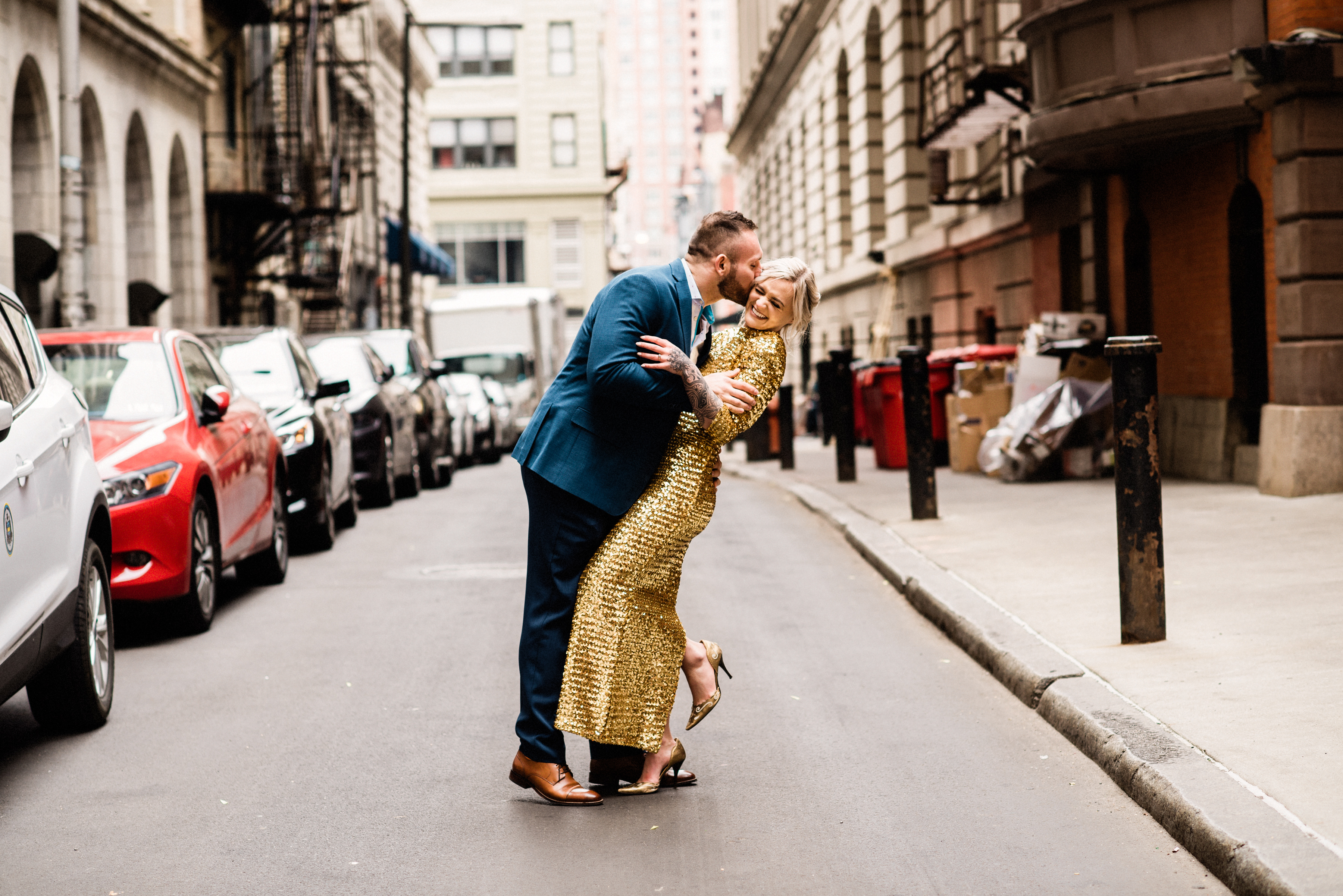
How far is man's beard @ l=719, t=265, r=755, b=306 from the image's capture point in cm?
517

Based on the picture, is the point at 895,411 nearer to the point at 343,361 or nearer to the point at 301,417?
the point at 343,361

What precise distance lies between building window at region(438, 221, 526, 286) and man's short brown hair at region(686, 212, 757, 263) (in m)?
65.7

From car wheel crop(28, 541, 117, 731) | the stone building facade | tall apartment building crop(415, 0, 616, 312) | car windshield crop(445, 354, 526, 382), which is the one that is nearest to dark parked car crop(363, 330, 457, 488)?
the stone building facade

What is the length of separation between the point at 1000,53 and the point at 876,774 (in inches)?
700

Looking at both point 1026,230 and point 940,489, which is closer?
point 940,489

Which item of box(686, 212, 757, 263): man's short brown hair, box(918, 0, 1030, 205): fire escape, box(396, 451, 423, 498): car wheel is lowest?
box(396, 451, 423, 498): car wheel

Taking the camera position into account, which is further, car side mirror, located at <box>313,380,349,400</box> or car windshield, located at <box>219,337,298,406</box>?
car windshield, located at <box>219,337,298,406</box>

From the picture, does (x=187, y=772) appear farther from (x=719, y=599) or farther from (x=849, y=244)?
(x=849, y=244)

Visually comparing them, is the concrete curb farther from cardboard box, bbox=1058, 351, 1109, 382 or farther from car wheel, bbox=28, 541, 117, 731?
cardboard box, bbox=1058, 351, 1109, 382

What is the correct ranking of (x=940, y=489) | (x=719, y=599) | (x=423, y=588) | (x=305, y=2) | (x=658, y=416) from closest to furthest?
(x=658, y=416) → (x=719, y=599) → (x=423, y=588) → (x=940, y=489) → (x=305, y=2)

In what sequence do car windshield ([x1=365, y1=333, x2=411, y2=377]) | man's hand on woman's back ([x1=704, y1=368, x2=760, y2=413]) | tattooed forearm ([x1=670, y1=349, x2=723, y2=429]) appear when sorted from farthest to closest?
car windshield ([x1=365, y1=333, x2=411, y2=377]) → man's hand on woman's back ([x1=704, y1=368, x2=760, y2=413]) → tattooed forearm ([x1=670, y1=349, x2=723, y2=429])

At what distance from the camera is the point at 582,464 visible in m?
5.11

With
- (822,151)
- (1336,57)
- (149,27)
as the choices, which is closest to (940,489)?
(1336,57)

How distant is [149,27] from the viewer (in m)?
24.1
